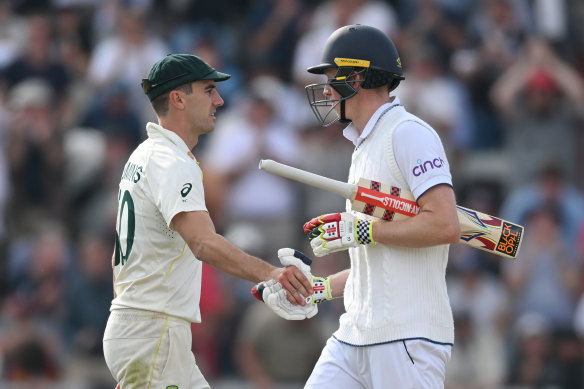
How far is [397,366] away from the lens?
5383mm

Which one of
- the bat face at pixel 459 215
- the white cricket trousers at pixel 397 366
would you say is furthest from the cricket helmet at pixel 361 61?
Result: the white cricket trousers at pixel 397 366

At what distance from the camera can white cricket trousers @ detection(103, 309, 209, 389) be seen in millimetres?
5582

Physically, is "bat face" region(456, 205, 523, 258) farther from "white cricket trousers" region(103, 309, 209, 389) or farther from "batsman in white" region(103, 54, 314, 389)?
"white cricket trousers" region(103, 309, 209, 389)

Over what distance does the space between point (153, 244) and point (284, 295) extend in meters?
0.78

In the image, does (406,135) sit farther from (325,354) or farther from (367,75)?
(325,354)

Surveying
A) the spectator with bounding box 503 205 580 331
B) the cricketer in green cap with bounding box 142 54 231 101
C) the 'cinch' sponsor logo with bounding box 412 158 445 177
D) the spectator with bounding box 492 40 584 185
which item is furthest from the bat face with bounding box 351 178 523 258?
the spectator with bounding box 492 40 584 185

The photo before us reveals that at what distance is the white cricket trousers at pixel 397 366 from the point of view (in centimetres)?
537

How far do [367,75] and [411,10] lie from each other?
7197 mm

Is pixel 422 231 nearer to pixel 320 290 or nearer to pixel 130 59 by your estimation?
pixel 320 290

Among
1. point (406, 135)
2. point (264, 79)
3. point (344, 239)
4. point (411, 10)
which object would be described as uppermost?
point (411, 10)

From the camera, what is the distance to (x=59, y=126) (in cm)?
1204

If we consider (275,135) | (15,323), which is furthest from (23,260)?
(275,135)

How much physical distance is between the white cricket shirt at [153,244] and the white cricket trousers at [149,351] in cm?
7

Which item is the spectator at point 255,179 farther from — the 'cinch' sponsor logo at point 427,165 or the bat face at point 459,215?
the 'cinch' sponsor logo at point 427,165
